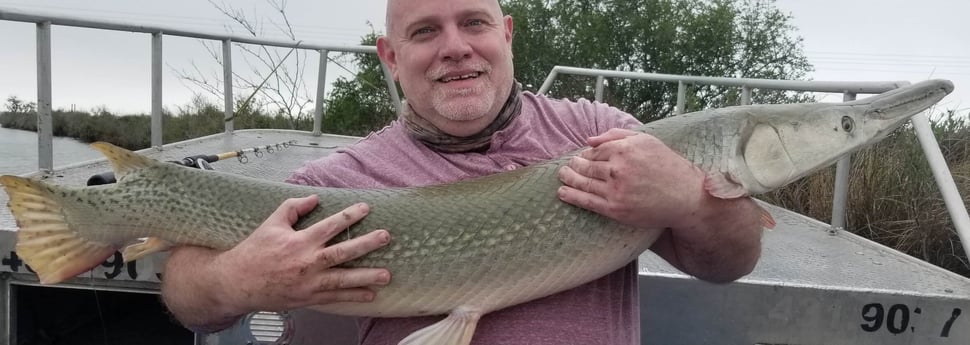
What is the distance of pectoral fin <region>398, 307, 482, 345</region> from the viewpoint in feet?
6.44

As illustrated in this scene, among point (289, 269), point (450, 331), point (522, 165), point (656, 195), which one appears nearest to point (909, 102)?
point (656, 195)

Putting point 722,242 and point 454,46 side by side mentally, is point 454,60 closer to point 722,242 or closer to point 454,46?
point 454,46

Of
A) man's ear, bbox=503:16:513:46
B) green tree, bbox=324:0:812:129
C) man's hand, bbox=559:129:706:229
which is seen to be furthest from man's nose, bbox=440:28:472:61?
green tree, bbox=324:0:812:129

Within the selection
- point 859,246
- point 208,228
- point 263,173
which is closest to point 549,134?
point 208,228

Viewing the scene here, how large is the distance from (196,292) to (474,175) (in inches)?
35.7

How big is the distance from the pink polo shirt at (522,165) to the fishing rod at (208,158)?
1.96 feet

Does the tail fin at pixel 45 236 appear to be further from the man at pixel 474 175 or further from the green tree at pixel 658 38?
the green tree at pixel 658 38

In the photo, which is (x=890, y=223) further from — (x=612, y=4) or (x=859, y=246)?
(x=612, y=4)

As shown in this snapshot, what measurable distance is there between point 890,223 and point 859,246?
2.86 m

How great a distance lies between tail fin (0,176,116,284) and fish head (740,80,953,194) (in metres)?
1.91

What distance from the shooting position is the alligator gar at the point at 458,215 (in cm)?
201

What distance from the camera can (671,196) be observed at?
1.88 m

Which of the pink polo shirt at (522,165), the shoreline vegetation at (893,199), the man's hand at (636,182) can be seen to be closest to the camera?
the man's hand at (636,182)

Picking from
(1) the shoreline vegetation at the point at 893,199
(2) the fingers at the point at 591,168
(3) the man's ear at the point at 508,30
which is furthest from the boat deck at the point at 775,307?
(1) the shoreline vegetation at the point at 893,199
